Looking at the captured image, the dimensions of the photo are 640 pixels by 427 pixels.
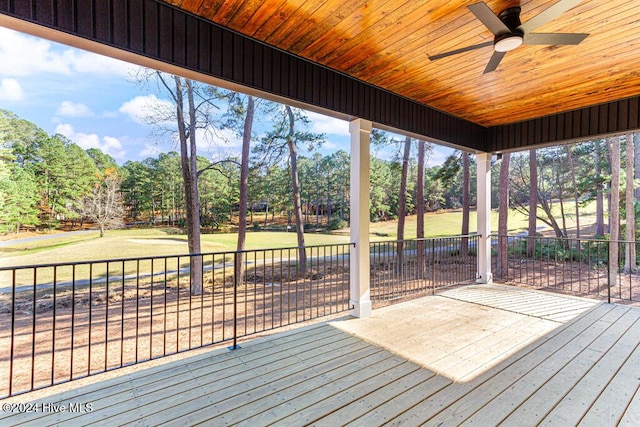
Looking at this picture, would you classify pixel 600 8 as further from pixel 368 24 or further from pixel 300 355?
pixel 300 355

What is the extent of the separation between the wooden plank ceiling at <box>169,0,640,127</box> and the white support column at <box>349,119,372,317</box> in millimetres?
689

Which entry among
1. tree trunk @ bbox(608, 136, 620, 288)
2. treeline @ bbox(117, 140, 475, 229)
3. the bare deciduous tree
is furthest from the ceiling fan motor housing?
the bare deciduous tree

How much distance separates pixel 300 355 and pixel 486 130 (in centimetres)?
493

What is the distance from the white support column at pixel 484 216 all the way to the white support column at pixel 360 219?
111 inches

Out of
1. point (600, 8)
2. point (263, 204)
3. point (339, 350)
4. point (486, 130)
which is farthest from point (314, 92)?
point (263, 204)

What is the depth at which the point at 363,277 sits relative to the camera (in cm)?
348

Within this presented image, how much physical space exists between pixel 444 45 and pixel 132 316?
7.72 m

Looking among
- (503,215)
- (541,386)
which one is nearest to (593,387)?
(541,386)

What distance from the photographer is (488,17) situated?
1.86 metres

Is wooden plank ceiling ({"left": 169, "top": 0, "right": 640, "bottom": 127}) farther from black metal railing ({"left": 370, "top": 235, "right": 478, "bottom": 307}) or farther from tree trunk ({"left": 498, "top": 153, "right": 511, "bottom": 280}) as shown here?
tree trunk ({"left": 498, "top": 153, "right": 511, "bottom": 280})

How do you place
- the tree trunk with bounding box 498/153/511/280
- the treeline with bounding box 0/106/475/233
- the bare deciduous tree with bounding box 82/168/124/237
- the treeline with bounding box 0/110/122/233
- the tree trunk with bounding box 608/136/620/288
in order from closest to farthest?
1. the tree trunk with bounding box 608/136/620/288
2. the tree trunk with bounding box 498/153/511/280
3. the treeline with bounding box 0/110/122/233
4. the treeline with bounding box 0/106/475/233
5. the bare deciduous tree with bounding box 82/168/124/237

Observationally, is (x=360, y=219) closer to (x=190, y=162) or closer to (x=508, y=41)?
(x=508, y=41)

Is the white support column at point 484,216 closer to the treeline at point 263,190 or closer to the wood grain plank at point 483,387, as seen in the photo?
the wood grain plank at point 483,387

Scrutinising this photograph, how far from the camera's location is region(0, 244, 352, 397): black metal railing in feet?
9.77
